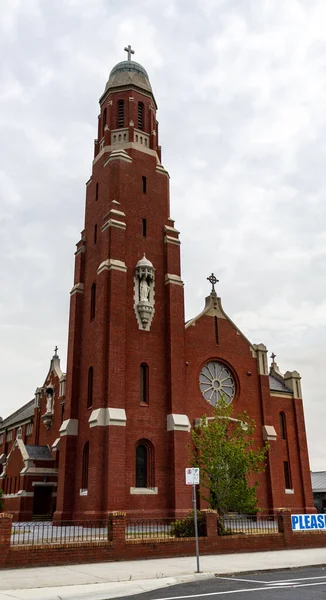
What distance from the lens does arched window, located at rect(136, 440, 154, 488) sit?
29.2m

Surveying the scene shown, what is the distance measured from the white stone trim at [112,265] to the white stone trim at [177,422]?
895 cm

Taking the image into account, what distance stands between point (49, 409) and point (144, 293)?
18050mm

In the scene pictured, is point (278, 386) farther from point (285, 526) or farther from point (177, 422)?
point (285, 526)

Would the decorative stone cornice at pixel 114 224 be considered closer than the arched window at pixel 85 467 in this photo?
No

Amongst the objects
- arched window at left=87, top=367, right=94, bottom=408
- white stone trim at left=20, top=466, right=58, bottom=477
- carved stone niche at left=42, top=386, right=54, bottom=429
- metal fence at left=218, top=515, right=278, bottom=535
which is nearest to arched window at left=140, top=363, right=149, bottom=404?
arched window at left=87, top=367, right=94, bottom=408

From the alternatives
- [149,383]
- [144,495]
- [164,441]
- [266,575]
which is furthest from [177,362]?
[266,575]

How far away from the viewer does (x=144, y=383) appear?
3116cm

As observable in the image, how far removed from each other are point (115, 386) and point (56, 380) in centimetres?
1827

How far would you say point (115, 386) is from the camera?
28.9 m

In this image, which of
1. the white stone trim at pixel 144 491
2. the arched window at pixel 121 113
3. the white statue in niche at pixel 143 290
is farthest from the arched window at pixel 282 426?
the arched window at pixel 121 113

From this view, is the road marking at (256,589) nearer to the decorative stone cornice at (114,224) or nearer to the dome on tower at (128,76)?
the decorative stone cornice at (114,224)

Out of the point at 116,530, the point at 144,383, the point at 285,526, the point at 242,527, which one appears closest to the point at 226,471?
the point at 242,527

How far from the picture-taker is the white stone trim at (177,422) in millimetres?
30062

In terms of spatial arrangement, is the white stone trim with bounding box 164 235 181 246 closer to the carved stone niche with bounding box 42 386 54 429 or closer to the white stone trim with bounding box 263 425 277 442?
the white stone trim with bounding box 263 425 277 442
